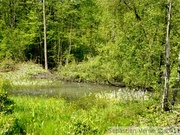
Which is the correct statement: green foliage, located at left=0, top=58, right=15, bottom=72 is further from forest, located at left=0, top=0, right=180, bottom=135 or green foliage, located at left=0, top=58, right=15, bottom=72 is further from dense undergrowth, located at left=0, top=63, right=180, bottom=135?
dense undergrowth, located at left=0, top=63, right=180, bottom=135

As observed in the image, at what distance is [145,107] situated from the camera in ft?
34.9

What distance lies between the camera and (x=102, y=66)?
1988cm

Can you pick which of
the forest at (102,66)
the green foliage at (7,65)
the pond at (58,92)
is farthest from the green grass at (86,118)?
the green foliage at (7,65)

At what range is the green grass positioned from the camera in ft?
21.4

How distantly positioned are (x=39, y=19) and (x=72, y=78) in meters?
11.7

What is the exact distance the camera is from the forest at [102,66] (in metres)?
8.46

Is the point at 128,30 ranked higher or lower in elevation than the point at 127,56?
higher

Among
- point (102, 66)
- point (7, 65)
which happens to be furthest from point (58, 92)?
point (7, 65)

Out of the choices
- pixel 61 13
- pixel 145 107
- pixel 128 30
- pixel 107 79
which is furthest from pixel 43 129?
pixel 61 13

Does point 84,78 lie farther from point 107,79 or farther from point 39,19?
point 39,19

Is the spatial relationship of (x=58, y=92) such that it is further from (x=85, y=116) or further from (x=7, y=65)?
(x=7, y=65)

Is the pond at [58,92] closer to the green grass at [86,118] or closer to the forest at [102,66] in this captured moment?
the forest at [102,66]

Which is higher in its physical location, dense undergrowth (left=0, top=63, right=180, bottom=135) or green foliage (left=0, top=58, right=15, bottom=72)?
dense undergrowth (left=0, top=63, right=180, bottom=135)

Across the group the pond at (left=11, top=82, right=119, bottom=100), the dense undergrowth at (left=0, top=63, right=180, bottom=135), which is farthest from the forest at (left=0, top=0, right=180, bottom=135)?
the pond at (left=11, top=82, right=119, bottom=100)
